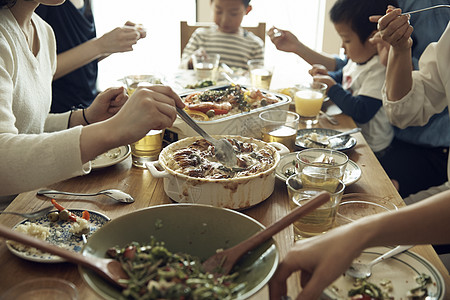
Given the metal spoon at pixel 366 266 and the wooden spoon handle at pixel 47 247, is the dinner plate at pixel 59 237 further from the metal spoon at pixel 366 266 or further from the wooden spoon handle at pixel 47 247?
the metal spoon at pixel 366 266

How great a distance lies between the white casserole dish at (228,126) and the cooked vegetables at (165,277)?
26.4 inches

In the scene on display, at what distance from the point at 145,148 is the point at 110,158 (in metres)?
0.12

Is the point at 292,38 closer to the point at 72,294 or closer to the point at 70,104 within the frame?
the point at 70,104

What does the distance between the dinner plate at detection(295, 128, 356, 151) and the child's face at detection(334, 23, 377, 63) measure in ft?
2.56

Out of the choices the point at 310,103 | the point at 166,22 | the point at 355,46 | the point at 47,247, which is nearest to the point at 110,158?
the point at 47,247

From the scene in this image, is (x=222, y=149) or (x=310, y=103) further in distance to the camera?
(x=310, y=103)

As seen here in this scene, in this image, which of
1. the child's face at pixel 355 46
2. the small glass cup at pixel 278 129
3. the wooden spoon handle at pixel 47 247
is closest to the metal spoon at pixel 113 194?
the wooden spoon handle at pixel 47 247

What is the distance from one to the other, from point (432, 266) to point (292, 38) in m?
1.76

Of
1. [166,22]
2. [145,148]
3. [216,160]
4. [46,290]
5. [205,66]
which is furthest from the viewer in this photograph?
[166,22]

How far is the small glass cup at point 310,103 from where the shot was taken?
185cm

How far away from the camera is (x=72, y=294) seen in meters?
0.70

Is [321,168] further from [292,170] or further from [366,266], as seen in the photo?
[366,266]

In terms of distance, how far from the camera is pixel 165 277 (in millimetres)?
713

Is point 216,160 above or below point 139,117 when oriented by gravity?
below
